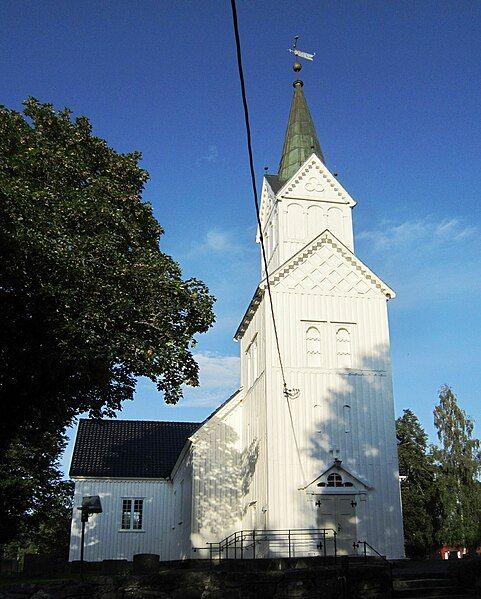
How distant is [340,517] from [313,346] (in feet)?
23.3

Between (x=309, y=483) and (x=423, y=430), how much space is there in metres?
26.9

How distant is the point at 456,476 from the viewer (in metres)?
45.2

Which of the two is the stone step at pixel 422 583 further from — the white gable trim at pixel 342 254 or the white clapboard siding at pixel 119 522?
the white clapboard siding at pixel 119 522

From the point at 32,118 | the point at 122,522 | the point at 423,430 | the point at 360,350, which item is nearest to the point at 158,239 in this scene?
the point at 32,118

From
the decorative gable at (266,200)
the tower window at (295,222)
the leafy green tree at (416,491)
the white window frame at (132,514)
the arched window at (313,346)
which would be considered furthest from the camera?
the leafy green tree at (416,491)

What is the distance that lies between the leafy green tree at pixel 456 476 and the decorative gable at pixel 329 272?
19.8m

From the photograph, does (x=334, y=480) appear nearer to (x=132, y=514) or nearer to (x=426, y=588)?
(x=426, y=588)

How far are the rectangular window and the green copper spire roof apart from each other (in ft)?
67.4

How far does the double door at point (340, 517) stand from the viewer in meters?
26.0

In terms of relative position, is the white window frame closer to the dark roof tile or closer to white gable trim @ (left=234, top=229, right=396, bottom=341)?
the dark roof tile

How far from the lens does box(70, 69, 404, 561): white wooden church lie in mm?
26344

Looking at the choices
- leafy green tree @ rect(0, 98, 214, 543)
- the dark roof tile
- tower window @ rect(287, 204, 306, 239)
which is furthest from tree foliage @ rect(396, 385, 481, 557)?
leafy green tree @ rect(0, 98, 214, 543)

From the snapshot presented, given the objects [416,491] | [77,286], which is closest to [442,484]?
[416,491]

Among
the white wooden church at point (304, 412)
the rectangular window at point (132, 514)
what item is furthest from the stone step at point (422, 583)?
the rectangular window at point (132, 514)
